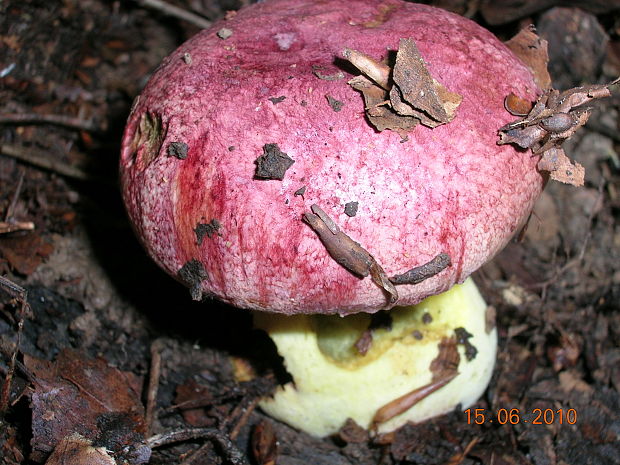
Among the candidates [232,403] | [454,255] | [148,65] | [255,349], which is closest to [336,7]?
[454,255]

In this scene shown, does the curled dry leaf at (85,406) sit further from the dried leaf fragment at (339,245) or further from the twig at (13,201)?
the dried leaf fragment at (339,245)

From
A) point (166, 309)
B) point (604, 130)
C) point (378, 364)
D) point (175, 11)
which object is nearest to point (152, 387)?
point (166, 309)

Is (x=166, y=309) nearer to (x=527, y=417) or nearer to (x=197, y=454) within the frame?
(x=197, y=454)

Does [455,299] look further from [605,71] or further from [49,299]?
[605,71]

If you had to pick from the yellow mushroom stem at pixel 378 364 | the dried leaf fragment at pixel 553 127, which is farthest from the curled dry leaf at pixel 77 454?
the dried leaf fragment at pixel 553 127

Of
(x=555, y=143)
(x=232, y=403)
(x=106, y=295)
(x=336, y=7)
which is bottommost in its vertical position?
(x=232, y=403)

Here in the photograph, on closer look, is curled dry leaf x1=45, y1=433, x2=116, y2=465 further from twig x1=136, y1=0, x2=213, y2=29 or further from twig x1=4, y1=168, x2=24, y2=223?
twig x1=136, y1=0, x2=213, y2=29
